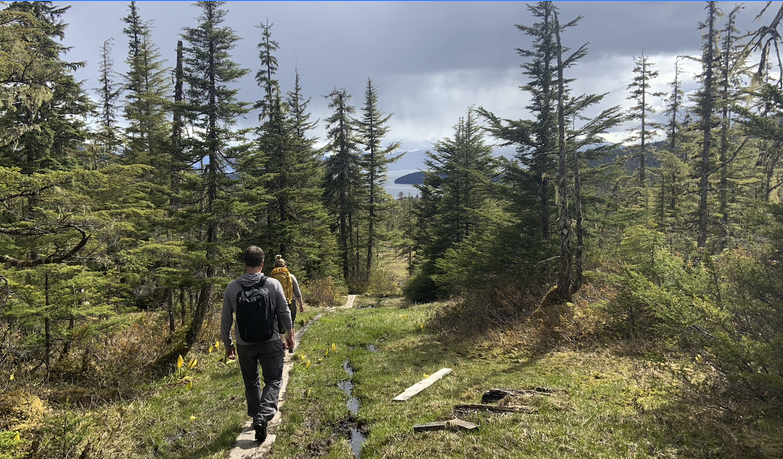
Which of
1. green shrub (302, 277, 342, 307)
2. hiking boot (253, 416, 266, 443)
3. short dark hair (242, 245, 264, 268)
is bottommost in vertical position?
green shrub (302, 277, 342, 307)

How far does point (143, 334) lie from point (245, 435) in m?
7.00

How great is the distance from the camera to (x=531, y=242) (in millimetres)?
14617

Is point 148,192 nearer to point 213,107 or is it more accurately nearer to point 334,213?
point 213,107

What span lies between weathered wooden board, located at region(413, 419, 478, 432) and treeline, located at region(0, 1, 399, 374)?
5.72 meters

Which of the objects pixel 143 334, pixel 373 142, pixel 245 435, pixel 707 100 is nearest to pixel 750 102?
pixel 245 435

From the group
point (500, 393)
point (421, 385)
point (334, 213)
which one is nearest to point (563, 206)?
point (500, 393)

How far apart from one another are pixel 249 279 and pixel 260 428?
213 cm

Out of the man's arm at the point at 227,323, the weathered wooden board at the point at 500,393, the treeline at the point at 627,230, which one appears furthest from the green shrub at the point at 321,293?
the man's arm at the point at 227,323

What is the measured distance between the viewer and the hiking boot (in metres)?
4.97

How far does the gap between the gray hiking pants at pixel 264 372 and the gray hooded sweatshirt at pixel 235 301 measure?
138 mm

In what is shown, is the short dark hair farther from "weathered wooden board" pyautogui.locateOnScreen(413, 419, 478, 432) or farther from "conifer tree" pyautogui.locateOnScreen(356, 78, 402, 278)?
"conifer tree" pyautogui.locateOnScreen(356, 78, 402, 278)

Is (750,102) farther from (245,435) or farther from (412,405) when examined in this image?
(245,435)

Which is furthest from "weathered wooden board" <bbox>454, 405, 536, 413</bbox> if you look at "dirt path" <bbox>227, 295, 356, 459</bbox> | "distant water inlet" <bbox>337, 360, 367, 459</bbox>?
"dirt path" <bbox>227, 295, 356, 459</bbox>

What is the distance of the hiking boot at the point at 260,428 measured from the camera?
4969 millimetres
